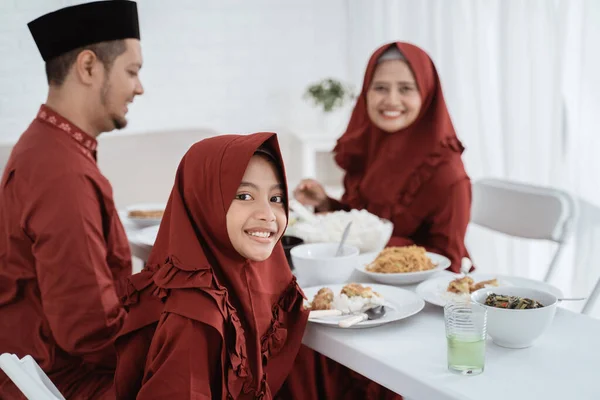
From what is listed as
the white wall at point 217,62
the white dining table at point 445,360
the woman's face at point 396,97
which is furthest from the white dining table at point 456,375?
the white wall at point 217,62

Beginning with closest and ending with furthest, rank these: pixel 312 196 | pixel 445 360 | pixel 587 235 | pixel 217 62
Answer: pixel 445 360 < pixel 312 196 < pixel 587 235 < pixel 217 62

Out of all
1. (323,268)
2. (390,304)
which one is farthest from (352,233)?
(390,304)

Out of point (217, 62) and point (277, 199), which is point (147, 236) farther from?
point (217, 62)

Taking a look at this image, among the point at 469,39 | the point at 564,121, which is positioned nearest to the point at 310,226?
the point at 564,121

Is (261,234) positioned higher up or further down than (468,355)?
higher up

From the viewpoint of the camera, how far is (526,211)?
7.22ft

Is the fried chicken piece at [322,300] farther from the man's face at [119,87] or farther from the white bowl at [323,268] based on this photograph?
the man's face at [119,87]

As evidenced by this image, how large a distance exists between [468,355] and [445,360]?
2.8 inches

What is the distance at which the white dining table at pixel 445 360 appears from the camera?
3.38 feet

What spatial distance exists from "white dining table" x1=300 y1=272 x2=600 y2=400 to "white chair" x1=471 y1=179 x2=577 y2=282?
2.64ft

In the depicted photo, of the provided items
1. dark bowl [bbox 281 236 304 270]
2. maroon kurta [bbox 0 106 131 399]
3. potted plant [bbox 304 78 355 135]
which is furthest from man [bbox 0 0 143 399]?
potted plant [bbox 304 78 355 135]

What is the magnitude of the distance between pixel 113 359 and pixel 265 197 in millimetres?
595

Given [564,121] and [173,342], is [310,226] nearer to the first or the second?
[173,342]

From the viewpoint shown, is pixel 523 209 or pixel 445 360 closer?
pixel 445 360
